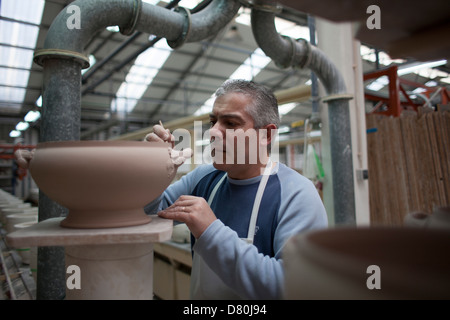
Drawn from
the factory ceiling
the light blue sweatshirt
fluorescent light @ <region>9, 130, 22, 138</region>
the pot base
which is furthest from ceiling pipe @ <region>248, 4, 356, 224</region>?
fluorescent light @ <region>9, 130, 22, 138</region>

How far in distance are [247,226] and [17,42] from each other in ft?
23.4

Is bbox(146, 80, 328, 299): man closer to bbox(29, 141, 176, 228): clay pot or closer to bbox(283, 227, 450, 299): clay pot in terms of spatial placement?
bbox(29, 141, 176, 228): clay pot

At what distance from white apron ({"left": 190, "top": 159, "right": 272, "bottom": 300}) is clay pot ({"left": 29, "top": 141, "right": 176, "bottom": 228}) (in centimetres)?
30

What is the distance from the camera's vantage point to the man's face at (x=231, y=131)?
90 centimetres

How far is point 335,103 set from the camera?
203 cm

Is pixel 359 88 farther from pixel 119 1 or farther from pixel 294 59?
pixel 119 1

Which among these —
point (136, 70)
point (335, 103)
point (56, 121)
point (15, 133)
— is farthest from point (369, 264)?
point (15, 133)

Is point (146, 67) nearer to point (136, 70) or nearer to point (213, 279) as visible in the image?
point (136, 70)

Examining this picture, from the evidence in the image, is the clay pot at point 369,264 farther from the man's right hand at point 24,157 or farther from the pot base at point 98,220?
the man's right hand at point 24,157

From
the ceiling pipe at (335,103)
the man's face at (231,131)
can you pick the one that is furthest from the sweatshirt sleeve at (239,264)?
the ceiling pipe at (335,103)

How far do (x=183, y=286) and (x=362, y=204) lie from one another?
151 cm

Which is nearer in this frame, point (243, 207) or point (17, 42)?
point (243, 207)

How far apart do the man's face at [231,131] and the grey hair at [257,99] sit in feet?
0.05

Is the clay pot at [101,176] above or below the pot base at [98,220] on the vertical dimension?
above
